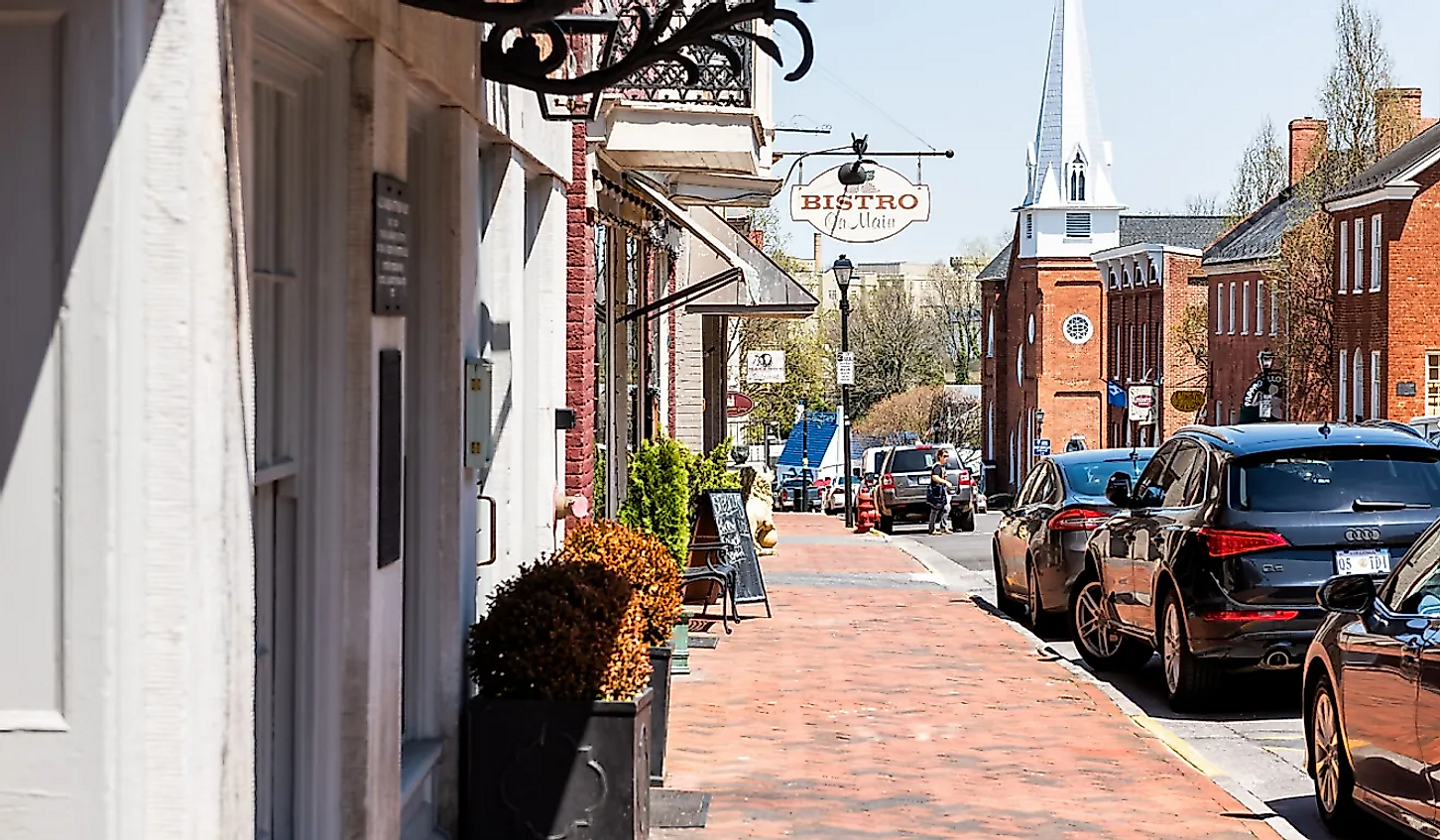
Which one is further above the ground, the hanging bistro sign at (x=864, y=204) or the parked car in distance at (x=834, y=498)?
the hanging bistro sign at (x=864, y=204)

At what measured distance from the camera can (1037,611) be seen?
16.5 m

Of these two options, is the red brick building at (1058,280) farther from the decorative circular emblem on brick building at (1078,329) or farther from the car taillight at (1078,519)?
the car taillight at (1078,519)

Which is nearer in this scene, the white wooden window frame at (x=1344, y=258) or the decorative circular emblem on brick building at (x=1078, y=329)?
the white wooden window frame at (x=1344, y=258)

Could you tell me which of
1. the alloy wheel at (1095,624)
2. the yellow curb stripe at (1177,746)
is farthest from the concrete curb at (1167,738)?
the alloy wheel at (1095,624)

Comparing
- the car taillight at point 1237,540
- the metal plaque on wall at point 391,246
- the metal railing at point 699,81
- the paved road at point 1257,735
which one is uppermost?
the metal railing at point 699,81

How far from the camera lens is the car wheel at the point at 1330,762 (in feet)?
26.2

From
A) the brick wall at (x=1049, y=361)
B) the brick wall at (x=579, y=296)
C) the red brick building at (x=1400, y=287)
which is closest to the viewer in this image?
the brick wall at (x=579, y=296)

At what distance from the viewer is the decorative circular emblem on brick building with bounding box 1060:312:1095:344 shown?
78.9 m

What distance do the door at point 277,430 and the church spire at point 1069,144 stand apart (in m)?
80.0

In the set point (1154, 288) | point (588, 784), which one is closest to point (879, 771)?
point (588, 784)

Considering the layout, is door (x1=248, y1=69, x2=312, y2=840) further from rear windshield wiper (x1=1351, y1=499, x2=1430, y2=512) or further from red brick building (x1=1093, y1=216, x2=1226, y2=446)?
red brick building (x1=1093, y1=216, x2=1226, y2=446)

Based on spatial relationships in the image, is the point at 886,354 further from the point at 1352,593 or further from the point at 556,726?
the point at 556,726

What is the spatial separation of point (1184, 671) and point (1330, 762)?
3421 mm

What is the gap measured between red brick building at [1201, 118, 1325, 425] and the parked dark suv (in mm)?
42983
